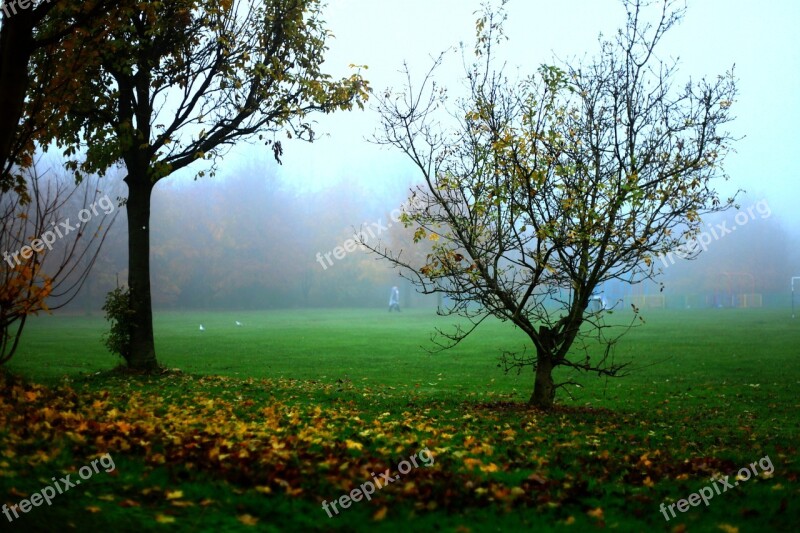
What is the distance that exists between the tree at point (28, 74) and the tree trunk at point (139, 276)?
399cm

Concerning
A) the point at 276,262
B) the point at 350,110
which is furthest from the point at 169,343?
the point at 276,262

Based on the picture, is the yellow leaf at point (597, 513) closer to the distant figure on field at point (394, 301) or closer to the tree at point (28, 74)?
the tree at point (28, 74)

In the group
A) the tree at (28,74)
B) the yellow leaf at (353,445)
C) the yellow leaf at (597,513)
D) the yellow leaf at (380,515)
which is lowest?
the yellow leaf at (597,513)

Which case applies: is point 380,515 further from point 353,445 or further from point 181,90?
point 181,90

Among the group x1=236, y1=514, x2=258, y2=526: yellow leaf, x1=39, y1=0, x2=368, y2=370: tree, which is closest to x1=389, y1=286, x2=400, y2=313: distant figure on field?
x1=39, y1=0, x2=368, y2=370: tree

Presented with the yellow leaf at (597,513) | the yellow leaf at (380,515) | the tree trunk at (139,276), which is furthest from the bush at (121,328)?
the yellow leaf at (597,513)

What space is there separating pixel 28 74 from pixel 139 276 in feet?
19.4

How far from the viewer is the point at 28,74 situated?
1307 centimetres

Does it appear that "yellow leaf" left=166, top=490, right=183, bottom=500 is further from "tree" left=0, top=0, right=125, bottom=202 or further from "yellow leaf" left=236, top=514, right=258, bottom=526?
"tree" left=0, top=0, right=125, bottom=202

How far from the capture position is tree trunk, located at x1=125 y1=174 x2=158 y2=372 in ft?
56.5

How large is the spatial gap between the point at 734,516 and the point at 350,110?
601 inches

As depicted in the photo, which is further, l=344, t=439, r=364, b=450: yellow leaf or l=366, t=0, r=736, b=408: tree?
l=366, t=0, r=736, b=408: tree

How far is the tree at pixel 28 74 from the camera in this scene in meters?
8.56

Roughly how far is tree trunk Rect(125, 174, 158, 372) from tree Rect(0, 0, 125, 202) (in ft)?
13.1
